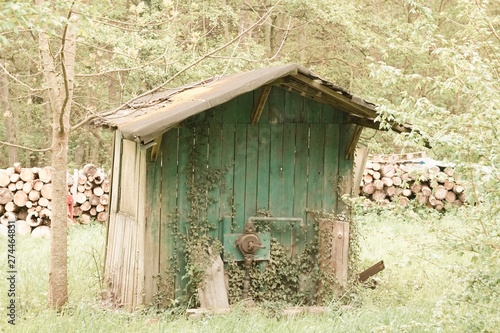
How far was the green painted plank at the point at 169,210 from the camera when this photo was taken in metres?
8.27

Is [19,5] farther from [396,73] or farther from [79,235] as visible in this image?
[79,235]

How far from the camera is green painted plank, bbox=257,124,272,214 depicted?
28.8ft

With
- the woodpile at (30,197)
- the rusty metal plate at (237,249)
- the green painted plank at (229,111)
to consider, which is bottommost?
the rusty metal plate at (237,249)

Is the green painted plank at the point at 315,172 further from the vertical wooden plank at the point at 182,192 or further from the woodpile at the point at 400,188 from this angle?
the woodpile at the point at 400,188

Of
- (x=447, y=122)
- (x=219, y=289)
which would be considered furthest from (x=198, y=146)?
(x=447, y=122)

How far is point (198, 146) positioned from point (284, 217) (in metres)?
1.47

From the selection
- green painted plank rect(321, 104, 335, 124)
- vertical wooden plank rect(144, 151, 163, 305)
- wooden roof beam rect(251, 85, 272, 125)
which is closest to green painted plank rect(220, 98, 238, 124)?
wooden roof beam rect(251, 85, 272, 125)

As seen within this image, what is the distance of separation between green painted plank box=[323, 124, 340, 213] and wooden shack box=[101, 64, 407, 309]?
1 cm

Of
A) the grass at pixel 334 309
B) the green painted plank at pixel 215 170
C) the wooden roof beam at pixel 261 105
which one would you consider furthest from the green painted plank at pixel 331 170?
the green painted plank at pixel 215 170

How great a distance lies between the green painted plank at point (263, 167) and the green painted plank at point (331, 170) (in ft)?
2.63

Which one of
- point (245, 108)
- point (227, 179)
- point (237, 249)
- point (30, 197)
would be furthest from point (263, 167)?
point (30, 197)

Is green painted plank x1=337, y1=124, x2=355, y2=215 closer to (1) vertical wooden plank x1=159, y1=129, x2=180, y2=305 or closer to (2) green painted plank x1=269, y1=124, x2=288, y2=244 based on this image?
(2) green painted plank x1=269, y1=124, x2=288, y2=244

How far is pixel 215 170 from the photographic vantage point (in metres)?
8.55

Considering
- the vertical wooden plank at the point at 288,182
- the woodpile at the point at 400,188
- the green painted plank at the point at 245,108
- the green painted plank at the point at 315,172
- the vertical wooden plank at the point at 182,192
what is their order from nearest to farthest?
the vertical wooden plank at the point at 182,192 → the green painted plank at the point at 245,108 → the vertical wooden plank at the point at 288,182 → the green painted plank at the point at 315,172 → the woodpile at the point at 400,188
